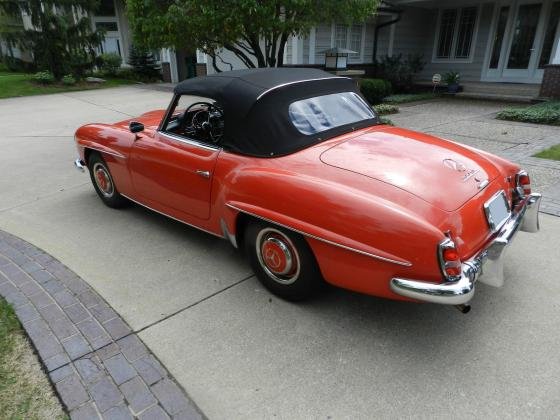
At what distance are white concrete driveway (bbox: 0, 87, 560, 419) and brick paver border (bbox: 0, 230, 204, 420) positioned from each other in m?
0.10

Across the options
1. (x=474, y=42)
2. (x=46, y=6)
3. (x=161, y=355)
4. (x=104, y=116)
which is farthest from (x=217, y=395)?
(x=46, y=6)

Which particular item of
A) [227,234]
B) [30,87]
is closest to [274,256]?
[227,234]

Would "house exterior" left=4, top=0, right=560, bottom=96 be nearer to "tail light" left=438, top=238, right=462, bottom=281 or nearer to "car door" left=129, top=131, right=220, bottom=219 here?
"car door" left=129, top=131, right=220, bottom=219

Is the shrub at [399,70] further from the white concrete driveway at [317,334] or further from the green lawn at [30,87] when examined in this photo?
the white concrete driveway at [317,334]

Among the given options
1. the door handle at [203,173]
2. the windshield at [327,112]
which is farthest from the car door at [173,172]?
the windshield at [327,112]

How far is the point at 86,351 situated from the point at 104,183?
8.40 feet

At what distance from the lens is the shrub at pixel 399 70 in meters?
14.5

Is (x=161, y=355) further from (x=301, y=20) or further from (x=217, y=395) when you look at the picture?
(x=301, y=20)

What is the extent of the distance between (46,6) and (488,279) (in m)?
19.1

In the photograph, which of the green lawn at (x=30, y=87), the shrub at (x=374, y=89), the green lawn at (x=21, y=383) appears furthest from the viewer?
the green lawn at (x=30, y=87)

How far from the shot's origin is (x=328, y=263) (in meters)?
2.47

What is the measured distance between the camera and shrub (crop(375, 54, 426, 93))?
47.4 feet

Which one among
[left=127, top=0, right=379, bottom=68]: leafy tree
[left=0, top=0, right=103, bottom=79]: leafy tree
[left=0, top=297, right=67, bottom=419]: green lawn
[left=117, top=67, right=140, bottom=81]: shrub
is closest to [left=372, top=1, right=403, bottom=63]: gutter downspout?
[left=127, top=0, right=379, bottom=68]: leafy tree

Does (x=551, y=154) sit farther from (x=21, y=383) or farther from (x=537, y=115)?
(x=21, y=383)
